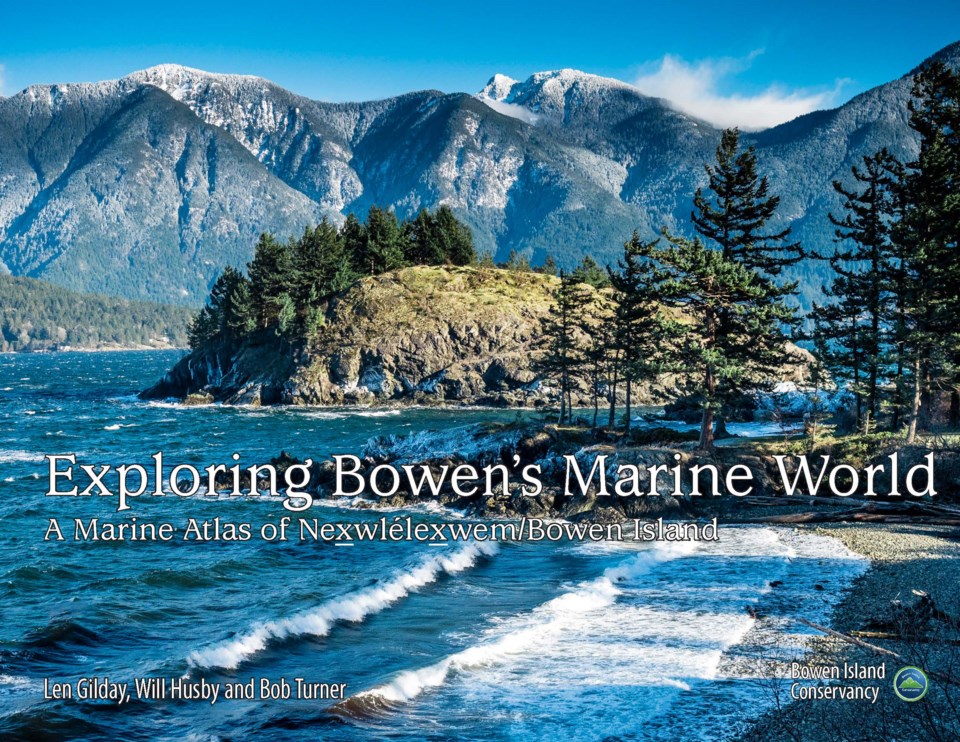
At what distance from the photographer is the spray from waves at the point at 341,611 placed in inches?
794

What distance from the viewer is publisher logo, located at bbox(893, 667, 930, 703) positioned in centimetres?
1484

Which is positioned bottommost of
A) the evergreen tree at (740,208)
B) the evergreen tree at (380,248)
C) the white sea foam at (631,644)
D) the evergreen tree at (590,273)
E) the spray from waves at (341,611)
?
the spray from waves at (341,611)

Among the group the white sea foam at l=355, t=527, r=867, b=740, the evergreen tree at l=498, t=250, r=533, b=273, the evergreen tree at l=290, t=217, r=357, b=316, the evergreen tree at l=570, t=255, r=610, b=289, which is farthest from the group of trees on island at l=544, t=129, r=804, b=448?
the evergreen tree at l=498, t=250, r=533, b=273

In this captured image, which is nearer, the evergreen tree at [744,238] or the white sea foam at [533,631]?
the white sea foam at [533,631]

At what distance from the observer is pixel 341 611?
2389 centimetres

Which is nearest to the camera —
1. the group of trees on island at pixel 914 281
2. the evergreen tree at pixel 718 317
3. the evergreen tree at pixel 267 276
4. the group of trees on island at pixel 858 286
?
the group of trees on island at pixel 914 281

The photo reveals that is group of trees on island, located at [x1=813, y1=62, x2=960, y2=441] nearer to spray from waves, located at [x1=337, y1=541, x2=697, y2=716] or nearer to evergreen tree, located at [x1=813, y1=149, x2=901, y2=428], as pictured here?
evergreen tree, located at [x1=813, y1=149, x2=901, y2=428]

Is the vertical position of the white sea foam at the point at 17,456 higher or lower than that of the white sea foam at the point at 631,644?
higher

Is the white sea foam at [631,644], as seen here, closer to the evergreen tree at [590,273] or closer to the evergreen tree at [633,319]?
the evergreen tree at [633,319]

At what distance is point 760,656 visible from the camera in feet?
60.0

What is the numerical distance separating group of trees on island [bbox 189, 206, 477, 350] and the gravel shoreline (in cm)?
8788

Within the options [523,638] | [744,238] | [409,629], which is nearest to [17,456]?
[409,629]

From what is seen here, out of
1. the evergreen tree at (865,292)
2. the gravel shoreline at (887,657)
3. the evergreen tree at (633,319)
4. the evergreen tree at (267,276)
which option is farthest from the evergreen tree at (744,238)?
the evergreen tree at (267,276)

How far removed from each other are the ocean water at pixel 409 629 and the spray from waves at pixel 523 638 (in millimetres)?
64
